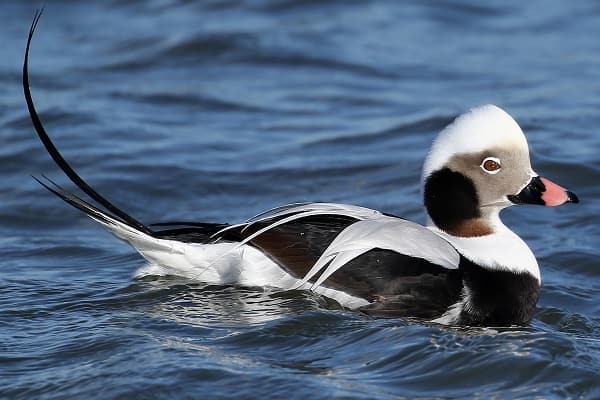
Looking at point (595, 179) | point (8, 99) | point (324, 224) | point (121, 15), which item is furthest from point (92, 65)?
point (324, 224)

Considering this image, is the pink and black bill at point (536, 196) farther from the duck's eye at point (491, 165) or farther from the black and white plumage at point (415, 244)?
the duck's eye at point (491, 165)

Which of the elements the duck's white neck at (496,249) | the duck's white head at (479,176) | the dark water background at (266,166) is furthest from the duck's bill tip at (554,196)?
the dark water background at (266,166)

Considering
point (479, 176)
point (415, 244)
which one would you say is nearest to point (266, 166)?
point (479, 176)

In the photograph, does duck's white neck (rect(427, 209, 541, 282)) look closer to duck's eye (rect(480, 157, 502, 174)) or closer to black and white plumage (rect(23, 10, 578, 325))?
black and white plumage (rect(23, 10, 578, 325))

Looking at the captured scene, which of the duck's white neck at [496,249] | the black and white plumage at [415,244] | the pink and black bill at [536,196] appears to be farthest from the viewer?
the pink and black bill at [536,196]

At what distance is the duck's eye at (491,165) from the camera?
477 cm

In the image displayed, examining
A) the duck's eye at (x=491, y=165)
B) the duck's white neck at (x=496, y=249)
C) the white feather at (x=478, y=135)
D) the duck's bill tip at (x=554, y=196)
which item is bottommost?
the duck's white neck at (x=496, y=249)

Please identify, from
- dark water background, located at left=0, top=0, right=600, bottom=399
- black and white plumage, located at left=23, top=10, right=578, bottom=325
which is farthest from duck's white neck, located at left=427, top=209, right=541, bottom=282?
dark water background, located at left=0, top=0, right=600, bottom=399

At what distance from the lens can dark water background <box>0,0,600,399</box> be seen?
4.09 meters

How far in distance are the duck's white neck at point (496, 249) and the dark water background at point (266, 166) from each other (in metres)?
0.28

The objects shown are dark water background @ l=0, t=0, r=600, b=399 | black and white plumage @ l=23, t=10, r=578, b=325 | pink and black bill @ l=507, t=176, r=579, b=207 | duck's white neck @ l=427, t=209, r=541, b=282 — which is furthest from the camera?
pink and black bill @ l=507, t=176, r=579, b=207

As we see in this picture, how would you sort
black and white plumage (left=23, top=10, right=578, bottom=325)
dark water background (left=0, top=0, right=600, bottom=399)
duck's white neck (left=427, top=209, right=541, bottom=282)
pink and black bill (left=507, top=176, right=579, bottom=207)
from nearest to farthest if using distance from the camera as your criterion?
1. dark water background (left=0, top=0, right=600, bottom=399)
2. black and white plumage (left=23, top=10, right=578, bottom=325)
3. duck's white neck (left=427, top=209, right=541, bottom=282)
4. pink and black bill (left=507, top=176, right=579, bottom=207)

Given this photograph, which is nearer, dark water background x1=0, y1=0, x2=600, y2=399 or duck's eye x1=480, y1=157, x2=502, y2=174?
dark water background x1=0, y1=0, x2=600, y2=399

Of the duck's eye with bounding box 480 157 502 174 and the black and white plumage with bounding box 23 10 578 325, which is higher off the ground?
the duck's eye with bounding box 480 157 502 174
